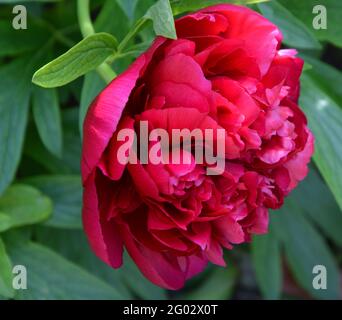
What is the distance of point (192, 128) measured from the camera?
60cm

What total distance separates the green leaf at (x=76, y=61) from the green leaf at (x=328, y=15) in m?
0.28

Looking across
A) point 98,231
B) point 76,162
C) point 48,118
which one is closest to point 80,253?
point 76,162

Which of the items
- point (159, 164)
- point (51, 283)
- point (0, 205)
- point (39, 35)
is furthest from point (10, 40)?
point (159, 164)

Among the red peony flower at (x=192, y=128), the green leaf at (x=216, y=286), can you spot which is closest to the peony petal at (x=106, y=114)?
the red peony flower at (x=192, y=128)

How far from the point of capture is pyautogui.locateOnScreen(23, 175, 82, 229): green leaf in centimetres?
94

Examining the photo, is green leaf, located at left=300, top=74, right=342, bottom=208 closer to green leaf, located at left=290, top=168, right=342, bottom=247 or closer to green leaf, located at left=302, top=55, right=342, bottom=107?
green leaf, located at left=302, top=55, right=342, bottom=107

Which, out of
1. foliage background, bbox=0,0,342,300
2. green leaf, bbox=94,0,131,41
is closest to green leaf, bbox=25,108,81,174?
foliage background, bbox=0,0,342,300

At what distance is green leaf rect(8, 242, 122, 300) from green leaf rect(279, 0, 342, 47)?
0.42 metres

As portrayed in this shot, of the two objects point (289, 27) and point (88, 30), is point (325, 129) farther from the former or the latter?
point (88, 30)

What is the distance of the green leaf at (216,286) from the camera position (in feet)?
4.41

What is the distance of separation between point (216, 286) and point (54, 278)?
0.53 metres

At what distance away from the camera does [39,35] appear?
3.29ft

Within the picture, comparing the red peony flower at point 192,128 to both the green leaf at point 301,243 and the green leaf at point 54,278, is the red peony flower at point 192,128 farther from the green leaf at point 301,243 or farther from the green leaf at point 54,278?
the green leaf at point 301,243
